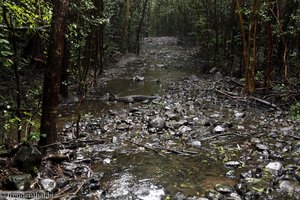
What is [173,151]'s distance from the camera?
703 centimetres

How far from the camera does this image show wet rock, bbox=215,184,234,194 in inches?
204

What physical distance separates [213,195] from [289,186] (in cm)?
123

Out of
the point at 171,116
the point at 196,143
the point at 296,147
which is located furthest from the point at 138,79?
the point at 296,147

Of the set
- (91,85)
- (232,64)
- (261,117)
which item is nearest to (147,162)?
(261,117)

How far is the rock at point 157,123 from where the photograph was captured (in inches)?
342

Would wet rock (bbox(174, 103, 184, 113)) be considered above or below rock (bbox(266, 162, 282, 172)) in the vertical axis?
above

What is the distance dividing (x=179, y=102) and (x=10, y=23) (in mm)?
7510

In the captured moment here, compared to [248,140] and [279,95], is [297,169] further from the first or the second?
[279,95]

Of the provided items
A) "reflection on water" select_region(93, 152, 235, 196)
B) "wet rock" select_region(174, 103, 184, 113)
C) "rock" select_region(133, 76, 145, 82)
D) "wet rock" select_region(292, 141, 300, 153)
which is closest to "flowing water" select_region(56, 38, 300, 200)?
"reflection on water" select_region(93, 152, 235, 196)

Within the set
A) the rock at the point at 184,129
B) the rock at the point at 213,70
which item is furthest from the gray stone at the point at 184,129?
the rock at the point at 213,70

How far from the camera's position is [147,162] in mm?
6582

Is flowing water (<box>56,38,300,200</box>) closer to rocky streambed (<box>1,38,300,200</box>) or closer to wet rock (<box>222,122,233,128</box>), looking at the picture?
rocky streambed (<box>1,38,300,200</box>)

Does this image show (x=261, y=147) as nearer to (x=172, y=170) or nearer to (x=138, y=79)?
(x=172, y=170)

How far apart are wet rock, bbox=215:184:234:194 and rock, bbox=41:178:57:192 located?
105 inches
